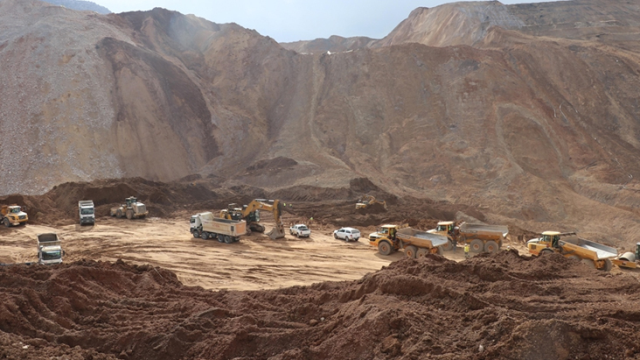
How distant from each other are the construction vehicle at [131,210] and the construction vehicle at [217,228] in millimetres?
7088

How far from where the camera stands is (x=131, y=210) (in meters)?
32.7

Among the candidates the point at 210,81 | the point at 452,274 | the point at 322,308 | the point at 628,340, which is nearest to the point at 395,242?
the point at 452,274

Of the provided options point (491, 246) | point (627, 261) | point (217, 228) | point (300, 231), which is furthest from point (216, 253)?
point (627, 261)

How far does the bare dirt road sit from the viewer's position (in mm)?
19328

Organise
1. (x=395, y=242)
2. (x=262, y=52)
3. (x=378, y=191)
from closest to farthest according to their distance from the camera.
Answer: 1. (x=395, y=242)
2. (x=378, y=191)
3. (x=262, y=52)

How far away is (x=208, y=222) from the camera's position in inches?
1043

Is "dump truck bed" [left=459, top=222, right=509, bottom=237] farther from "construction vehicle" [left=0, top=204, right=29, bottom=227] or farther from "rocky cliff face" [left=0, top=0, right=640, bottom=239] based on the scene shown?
"construction vehicle" [left=0, top=204, right=29, bottom=227]

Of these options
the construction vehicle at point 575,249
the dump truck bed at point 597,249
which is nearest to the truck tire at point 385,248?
the construction vehicle at point 575,249

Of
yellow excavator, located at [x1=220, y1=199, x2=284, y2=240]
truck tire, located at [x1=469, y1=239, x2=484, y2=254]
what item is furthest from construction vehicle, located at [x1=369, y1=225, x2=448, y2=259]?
yellow excavator, located at [x1=220, y1=199, x2=284, y2=240]

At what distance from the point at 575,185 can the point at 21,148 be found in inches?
1824

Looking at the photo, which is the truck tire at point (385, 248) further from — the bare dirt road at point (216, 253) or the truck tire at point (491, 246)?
the truck tire at point (491, 246)

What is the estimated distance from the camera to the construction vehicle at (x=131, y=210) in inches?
1281

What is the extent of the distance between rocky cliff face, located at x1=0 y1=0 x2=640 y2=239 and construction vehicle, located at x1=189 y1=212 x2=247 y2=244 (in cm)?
1720

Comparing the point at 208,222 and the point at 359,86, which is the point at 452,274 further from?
the point at 359,86
